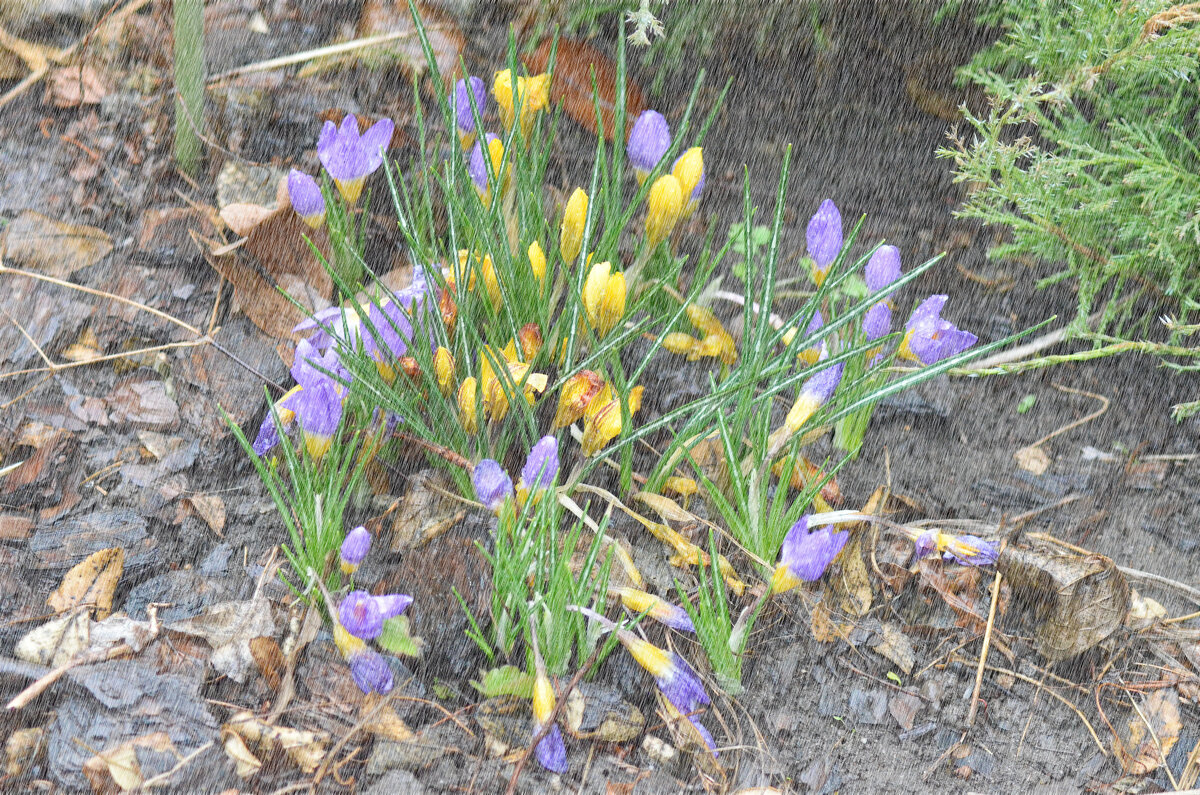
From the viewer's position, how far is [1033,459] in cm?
191

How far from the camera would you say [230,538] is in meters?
1.56

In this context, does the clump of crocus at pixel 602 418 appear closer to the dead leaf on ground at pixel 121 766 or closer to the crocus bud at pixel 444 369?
the crocus bud at pixel 444 369

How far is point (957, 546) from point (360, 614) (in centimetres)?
85

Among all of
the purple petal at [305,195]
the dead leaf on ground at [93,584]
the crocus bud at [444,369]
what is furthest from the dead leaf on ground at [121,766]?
the purple petal at [305,195]

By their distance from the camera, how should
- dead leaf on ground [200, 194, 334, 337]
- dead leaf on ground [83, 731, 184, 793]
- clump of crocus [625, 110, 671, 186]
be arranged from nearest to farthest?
dead leaf on ground [83, 731, 184, 793]
clump of crocus [625, 110, 671, 186]
dead leaf on ground [200, 194, 334, 337]

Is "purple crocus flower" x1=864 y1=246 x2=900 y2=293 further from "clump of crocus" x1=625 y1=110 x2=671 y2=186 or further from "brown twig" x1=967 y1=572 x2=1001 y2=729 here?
"brown twig" x1=967 y1=572 x2=1001 y2=729

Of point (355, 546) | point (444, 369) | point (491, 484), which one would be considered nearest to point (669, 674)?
point (491, 484)

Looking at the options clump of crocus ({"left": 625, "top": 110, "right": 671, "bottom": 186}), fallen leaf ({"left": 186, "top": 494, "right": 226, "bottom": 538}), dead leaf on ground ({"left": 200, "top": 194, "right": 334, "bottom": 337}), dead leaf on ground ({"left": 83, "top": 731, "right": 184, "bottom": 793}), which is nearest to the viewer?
dead leaf on ground ({"left": 83, "top": 731, "right": 184, "bottom": 793})

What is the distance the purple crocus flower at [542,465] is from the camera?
1.37 metres

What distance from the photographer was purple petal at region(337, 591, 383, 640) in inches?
51.8

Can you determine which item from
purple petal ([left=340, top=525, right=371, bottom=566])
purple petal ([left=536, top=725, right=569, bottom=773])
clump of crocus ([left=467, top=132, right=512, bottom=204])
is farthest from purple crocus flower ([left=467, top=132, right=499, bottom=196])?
purple petal ([left=536, top=725, right=569, bottom=773])

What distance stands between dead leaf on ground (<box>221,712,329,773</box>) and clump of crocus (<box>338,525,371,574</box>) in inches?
8.9

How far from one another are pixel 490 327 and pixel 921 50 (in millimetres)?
1348

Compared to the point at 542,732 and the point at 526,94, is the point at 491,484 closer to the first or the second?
the point at 542,732
